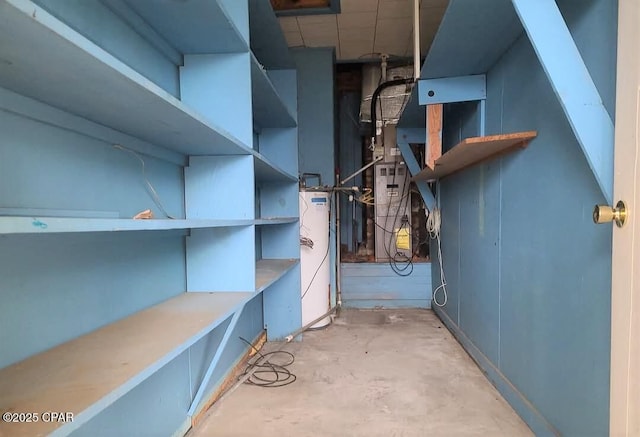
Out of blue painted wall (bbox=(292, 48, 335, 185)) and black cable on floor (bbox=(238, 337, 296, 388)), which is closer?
black cable on floor (bbox=(238, 337, 296, 388))

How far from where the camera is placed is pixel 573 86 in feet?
3.34

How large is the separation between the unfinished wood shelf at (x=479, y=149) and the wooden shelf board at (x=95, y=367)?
4.64ft

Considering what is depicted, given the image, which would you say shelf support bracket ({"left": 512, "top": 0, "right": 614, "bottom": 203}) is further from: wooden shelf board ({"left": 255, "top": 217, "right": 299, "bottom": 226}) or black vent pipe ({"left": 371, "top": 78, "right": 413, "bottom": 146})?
black vent pipe ({"left": 371, "top": 78, "right": 413, "bottom": 146})

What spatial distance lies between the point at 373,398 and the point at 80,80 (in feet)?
6.18

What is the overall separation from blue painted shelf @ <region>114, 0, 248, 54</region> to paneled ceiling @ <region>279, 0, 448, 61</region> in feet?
6.21

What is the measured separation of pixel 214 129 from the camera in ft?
3.78

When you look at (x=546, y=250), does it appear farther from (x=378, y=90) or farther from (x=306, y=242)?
(x=378, y=90)

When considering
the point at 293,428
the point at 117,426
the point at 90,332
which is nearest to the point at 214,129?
the point at 90,332

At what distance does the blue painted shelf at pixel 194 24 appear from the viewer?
1.21 meters

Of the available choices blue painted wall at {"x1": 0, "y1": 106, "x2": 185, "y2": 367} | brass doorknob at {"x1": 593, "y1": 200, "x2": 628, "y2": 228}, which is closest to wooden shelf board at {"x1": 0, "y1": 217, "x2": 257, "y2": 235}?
blue painted wall at {"x1": 0, "y1": 106, "x2": 185, "y2": 367}

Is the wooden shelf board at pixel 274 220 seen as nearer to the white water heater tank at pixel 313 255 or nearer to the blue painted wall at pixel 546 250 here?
the white water heater tank at pixel 313 255

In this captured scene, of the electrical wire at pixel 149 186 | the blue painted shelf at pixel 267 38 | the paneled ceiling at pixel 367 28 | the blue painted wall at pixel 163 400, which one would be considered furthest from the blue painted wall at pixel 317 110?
the electrical wire at pixel 149 186

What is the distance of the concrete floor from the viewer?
5.22 ft

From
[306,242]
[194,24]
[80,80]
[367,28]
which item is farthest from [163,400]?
[367,28]
